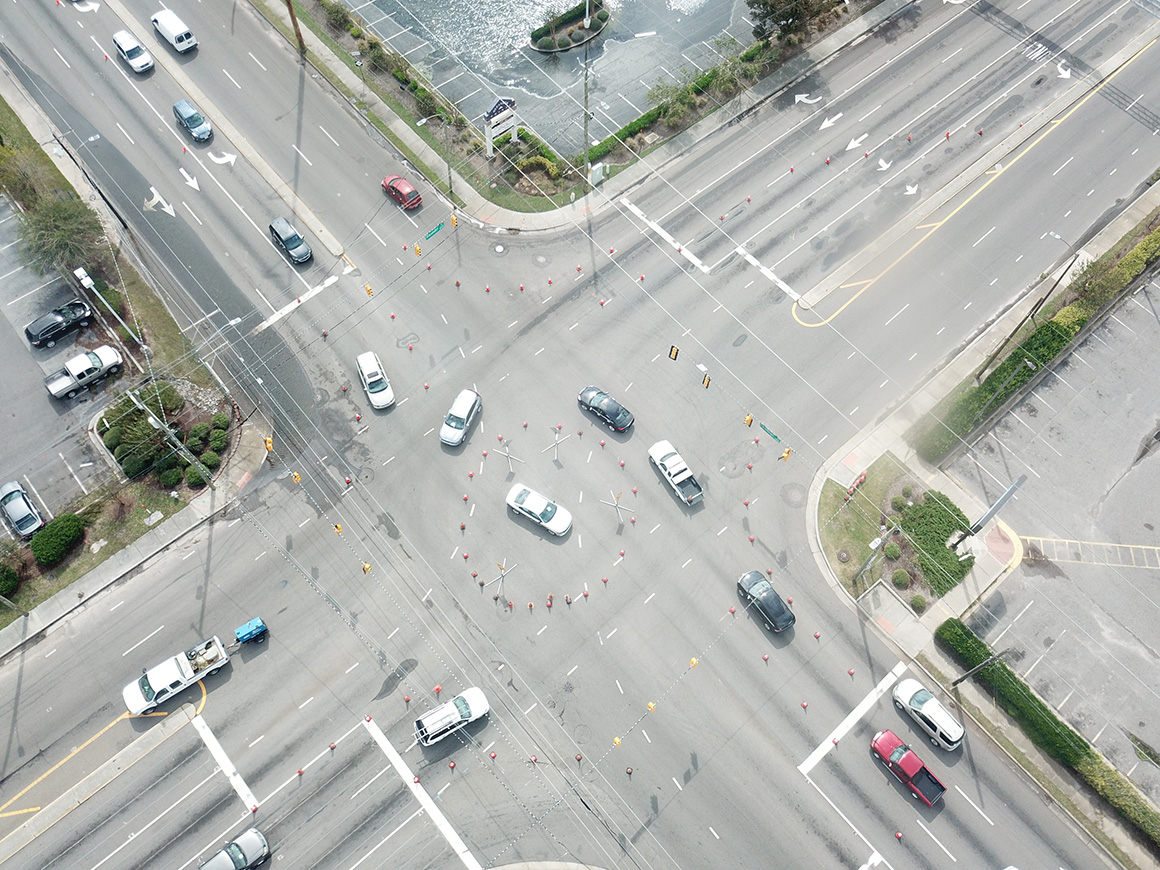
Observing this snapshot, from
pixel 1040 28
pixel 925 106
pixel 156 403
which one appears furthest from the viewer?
pixel 1040 28

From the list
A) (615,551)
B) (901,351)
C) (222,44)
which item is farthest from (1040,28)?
(222,44)

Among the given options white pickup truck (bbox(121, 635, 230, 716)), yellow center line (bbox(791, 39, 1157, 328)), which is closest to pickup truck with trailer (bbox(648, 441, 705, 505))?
yellow center line (bbox(791, 39, 1157, 328))

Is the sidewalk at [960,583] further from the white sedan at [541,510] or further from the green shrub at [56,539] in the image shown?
the green shrub at [56,539]

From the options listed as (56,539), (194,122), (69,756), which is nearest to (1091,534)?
(69,756)

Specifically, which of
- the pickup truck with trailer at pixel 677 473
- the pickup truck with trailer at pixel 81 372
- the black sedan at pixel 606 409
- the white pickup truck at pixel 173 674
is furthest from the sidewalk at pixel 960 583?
the pickup truck with trailer at pixel 81 372

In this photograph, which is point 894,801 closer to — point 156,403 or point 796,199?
point 796,199

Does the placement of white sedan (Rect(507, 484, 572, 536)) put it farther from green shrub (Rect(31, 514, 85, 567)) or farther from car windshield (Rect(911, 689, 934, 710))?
green shrub (Rect(31, 514, 85, 567))

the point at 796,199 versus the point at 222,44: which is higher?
the point at 222,44
